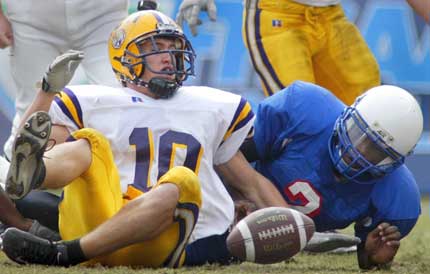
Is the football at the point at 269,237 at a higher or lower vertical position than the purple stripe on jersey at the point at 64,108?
lower

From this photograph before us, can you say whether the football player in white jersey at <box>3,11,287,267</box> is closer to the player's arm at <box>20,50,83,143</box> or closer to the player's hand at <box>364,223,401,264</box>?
the player's arm at <box>20,50,83,143</box>

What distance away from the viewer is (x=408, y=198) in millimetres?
4371

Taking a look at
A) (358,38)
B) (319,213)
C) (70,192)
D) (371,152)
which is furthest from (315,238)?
(358,38)

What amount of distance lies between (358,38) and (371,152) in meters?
1.61

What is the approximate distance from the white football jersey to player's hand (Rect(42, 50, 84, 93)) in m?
0.04

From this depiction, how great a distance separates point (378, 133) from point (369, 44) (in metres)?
4.26

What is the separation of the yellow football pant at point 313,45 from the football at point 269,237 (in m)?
1.78

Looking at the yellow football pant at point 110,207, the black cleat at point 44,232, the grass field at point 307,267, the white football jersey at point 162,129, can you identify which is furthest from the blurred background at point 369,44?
the yellow football pant at point 110,207

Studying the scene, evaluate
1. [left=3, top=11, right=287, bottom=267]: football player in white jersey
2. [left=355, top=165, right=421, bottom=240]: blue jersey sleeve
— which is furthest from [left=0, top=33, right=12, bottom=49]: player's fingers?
[left=355, top=165, right=421, bottom=240]: blue jersey sleeve

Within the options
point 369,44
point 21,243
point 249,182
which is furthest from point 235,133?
point 369,44

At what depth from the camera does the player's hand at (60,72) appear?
4051 millimetres

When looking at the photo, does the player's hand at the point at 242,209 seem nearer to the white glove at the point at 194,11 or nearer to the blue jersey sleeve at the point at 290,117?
the blue jersey sleeve at the point at 290,117

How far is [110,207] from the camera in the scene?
392 cm

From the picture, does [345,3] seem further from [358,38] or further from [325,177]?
[325,177]
